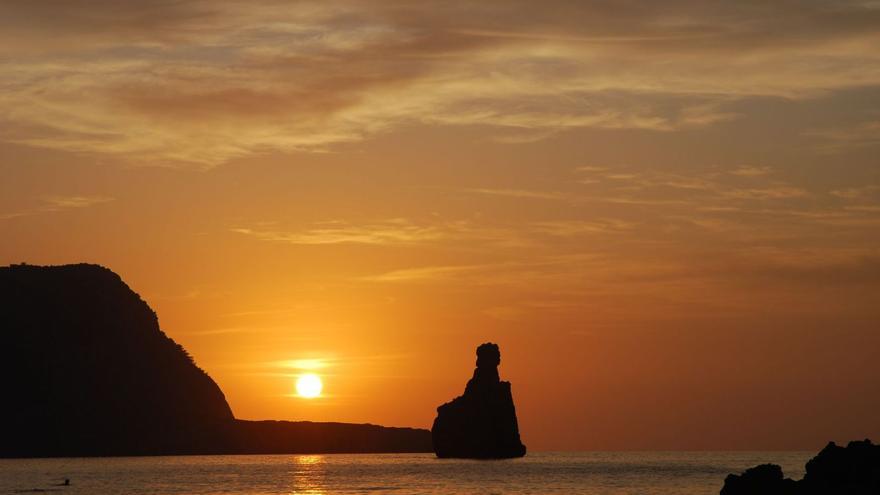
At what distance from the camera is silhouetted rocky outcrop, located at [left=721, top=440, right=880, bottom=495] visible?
273 feet

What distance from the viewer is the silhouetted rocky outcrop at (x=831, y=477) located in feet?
273

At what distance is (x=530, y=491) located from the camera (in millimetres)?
167500

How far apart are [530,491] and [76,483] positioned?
6660cm

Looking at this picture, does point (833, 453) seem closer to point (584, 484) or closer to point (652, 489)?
point (652, 489)

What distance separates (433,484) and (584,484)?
897 inches

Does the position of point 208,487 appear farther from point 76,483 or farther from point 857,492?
point 857,492

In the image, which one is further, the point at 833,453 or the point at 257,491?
the point at 257,491

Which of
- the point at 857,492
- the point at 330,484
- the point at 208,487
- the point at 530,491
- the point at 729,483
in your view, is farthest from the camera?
the point at 330,484

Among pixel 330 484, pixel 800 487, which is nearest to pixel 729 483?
pixel 800 487

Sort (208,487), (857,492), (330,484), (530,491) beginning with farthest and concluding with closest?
(330,484) < (208,487) < (530,491) < (857,492)

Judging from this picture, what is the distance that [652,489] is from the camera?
178 meters

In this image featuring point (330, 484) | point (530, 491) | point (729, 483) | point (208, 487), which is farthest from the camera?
point (330, 484)

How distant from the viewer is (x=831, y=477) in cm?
8519

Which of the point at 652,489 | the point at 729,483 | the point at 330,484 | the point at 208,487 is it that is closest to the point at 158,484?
the point at 208,487
